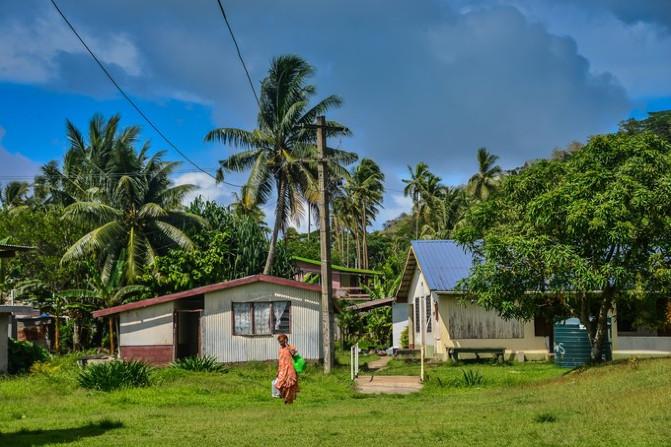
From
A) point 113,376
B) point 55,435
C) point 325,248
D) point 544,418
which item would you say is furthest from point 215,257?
point 544,418

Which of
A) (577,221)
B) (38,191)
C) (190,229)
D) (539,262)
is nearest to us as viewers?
(577,221)

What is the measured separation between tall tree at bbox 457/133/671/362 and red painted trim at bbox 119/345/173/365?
11404 mm

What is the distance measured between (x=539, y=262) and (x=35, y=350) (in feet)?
60.6

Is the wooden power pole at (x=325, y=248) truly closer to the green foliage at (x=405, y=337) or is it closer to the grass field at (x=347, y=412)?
the grass field at (x=347, y=412)

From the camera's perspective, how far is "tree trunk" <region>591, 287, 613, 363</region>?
21.1 m

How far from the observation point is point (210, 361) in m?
25.3

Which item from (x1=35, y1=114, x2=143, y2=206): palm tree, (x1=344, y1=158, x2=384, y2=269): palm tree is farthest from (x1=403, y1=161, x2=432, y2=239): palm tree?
(x1=35, y1=114, x2=143, y2=206): palm tree

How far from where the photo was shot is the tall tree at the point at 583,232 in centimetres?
1936

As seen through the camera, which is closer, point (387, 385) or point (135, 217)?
point (387, 385)

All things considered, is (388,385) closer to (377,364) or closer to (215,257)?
(377,364)

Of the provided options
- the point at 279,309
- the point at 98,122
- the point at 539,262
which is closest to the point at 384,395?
the point at 539,262

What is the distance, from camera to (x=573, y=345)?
25.1 meters

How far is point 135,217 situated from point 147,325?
38.8 ft

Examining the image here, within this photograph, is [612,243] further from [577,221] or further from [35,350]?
[35,350]
